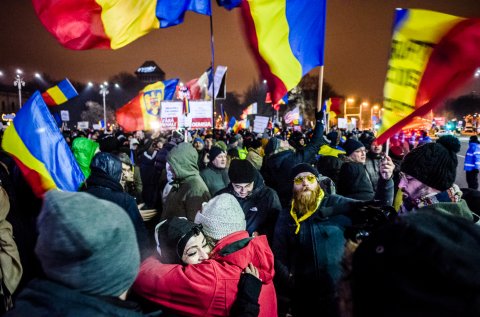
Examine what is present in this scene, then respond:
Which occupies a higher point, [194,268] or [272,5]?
[272,5]

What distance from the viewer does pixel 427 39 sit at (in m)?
3.24

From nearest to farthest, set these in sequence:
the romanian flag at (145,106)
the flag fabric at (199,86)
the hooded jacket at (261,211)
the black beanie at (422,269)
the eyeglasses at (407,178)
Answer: the black beanie at (422,269), the eyeglasses at (407,178), the hooded jacket at (261,211), the romanian flag at (145,106), the flag fabric at (199,86)

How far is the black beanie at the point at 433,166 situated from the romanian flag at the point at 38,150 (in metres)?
3.19

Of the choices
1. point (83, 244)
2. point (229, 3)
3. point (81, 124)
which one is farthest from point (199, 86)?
point (81, 124)

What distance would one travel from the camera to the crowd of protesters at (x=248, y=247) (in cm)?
89

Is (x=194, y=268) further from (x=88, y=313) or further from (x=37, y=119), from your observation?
(x=37, y=119)

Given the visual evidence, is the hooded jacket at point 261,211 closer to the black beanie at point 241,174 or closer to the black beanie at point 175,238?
the black beanie at point 241,174

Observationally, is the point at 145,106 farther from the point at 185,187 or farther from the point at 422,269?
the point at 422,269

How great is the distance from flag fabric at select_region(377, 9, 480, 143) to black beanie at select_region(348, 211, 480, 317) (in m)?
2.46

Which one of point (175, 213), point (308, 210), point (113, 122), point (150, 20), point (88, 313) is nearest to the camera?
point (88, 313)

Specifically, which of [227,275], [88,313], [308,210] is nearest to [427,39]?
[308,210]

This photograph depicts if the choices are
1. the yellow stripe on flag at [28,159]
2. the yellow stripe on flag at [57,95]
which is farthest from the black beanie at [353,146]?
the yellow stripe on flag at [57,95]

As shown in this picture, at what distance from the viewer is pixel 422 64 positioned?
329cm

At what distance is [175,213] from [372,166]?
391 centimetres
